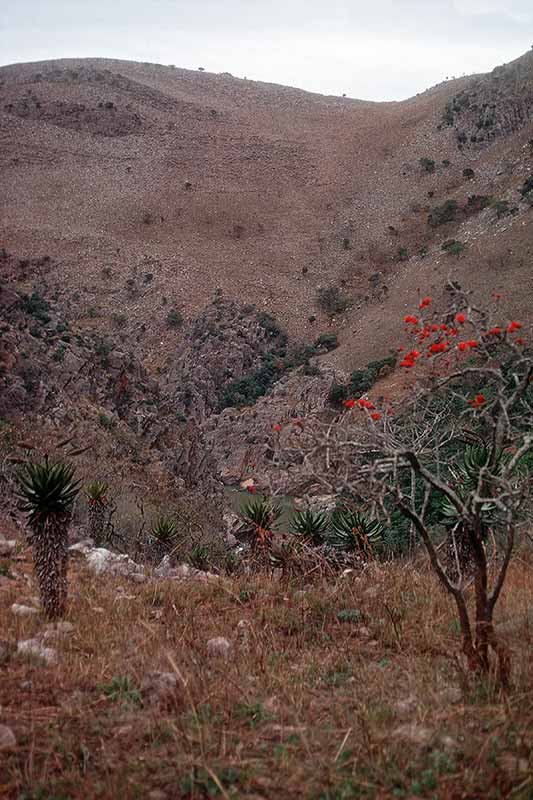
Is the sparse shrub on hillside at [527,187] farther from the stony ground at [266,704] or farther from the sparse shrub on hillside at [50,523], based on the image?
the sparse shrub on hillside at [50,523]

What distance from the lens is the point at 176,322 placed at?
1505 inches

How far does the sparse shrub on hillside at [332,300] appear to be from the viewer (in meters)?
39.2

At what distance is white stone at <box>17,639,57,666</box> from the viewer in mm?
3881

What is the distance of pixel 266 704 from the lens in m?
→ 3.23

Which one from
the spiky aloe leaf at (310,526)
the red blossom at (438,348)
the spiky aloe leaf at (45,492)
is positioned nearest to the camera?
the red blossom at (438,348)

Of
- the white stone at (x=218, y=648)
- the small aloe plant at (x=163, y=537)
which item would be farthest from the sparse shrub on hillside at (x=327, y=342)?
the white stone at (x=218, y=648)

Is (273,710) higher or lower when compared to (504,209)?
lower

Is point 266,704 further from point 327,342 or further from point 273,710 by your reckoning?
point 327,342

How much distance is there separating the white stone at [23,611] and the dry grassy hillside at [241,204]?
25335mm

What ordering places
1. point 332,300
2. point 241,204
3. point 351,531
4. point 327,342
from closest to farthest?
point 351,531 < point 327,342 < point 332,300 < point 241,204

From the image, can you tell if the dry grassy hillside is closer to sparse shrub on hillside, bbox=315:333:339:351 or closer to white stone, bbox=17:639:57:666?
sparse shrub on hillside, bbox=315:333:339:351

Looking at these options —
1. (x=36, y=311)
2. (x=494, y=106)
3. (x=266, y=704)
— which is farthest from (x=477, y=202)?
(x=266, y=704)

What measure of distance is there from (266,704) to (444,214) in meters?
40.9

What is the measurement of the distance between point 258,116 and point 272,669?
216 ft
